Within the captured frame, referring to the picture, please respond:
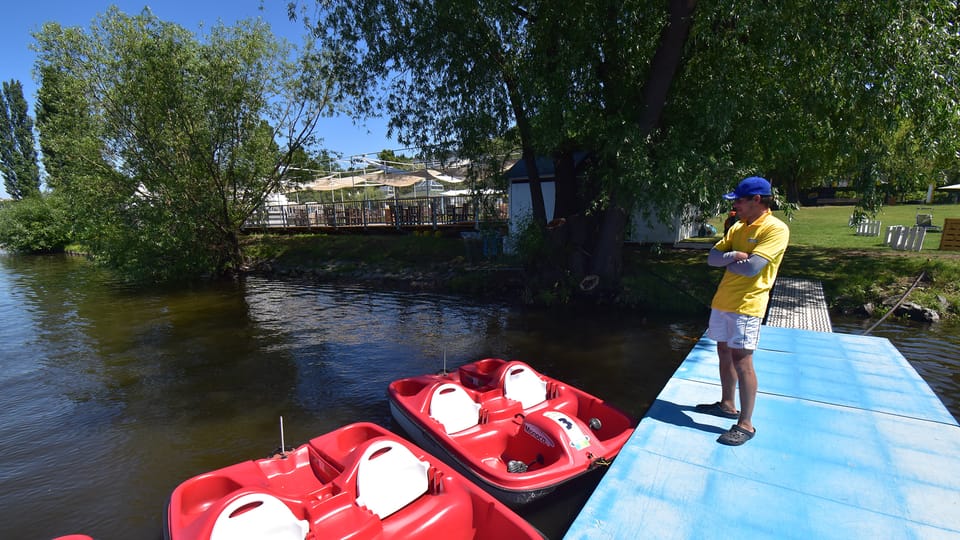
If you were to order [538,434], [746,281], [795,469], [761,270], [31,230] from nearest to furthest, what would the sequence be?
[795,469] < [761,270] < [746,281] < [538,434] < [31,230]

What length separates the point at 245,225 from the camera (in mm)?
21547

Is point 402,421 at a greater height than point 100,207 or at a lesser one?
lesser

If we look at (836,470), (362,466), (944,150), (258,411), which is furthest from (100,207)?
(944,150)

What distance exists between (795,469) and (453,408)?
3.50 metres

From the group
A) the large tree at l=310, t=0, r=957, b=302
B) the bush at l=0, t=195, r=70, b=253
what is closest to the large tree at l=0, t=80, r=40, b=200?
the bush at l=0, t=195, r=70, b=253

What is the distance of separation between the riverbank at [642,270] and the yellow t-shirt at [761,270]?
24.9 ft

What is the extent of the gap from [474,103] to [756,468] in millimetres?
10324

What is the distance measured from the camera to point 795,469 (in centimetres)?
343

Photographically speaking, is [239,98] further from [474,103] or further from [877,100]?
[877,100]

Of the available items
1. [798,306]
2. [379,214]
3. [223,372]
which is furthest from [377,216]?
[798,306]

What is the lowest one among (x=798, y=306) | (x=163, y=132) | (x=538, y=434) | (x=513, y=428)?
(x=513, y=428)

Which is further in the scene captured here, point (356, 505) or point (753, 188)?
point (356, 505)

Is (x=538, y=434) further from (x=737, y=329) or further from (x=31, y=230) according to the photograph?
(x=31, y=230)

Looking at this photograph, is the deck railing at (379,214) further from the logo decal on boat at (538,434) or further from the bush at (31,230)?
the bush at (31,230)
